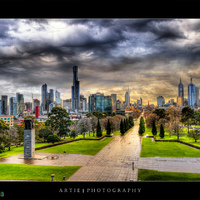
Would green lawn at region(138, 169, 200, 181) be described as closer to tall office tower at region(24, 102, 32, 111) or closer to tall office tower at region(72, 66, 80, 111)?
tall office tower at region(72, 66, 80, 111)

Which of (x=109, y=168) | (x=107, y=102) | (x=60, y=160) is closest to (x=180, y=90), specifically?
(x=109, y=168)

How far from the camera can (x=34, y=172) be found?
6.70 m

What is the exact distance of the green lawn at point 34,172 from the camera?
616cm

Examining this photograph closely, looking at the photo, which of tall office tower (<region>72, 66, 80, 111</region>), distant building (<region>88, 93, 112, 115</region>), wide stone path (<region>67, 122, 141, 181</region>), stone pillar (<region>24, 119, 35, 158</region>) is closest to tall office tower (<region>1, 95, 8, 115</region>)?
stone pillar (<region>24, 119, 35, 158</region>)

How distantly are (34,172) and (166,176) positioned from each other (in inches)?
193

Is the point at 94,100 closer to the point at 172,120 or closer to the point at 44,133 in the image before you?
the point at 44,133

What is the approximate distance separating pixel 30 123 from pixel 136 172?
19.2 ft

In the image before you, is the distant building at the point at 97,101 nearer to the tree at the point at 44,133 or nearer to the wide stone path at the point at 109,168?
the tree at the point at 44,133
